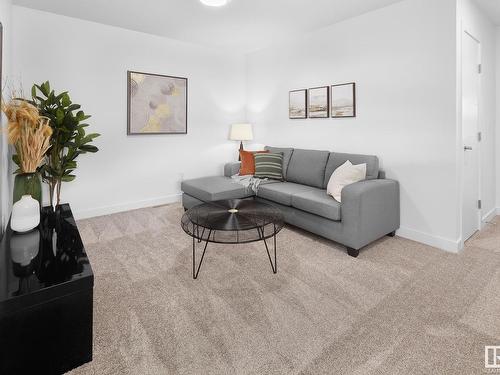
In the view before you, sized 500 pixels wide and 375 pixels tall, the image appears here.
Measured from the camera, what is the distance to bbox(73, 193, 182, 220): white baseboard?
3.81 m

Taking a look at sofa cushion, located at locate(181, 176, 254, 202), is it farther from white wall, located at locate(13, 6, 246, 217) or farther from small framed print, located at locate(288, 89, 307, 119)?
small framed print, located at locate(288, 89, 307, 119)

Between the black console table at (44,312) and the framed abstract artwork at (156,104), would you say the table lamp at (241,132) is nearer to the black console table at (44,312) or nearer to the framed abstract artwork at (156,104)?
the framed abstract artwork at (156,104)

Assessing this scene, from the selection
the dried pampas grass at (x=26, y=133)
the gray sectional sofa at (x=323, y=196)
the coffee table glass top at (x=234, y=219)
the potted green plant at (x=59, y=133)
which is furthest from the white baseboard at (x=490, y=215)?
the potted green plant at (x=59, y=133)

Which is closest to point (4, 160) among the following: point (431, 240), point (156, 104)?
point (156, 104)

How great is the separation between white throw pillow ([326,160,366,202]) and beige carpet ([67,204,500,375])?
548 millimetres

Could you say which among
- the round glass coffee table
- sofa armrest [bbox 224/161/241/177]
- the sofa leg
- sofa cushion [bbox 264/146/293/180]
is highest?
sofa cushion [bbox 264/146/293/180]

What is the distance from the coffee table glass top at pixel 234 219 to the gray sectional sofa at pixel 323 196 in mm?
494

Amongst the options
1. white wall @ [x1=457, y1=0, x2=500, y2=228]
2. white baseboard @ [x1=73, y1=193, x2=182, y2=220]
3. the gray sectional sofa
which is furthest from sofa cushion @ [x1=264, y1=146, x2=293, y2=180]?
white wall @ [x1=457, y1=0, x2=500, y2=228]

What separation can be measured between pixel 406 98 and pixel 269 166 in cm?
180

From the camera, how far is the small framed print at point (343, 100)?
3.48 meters

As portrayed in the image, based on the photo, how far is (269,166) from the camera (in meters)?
3.99

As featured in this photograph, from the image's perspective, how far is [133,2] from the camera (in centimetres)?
310

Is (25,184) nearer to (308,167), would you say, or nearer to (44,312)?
(44,312)

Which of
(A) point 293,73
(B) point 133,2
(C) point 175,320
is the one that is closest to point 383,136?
(A) point 293,73
